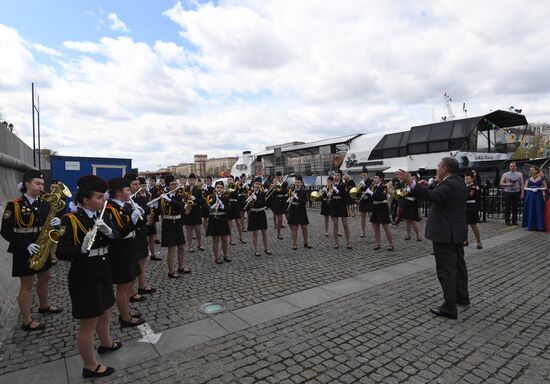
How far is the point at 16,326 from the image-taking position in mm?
4703

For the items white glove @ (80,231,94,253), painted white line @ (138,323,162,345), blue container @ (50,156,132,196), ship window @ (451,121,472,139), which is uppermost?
ship window @ (451,121,472,139)

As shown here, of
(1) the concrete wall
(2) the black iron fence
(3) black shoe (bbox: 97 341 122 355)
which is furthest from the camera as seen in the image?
(2) the black iron fence

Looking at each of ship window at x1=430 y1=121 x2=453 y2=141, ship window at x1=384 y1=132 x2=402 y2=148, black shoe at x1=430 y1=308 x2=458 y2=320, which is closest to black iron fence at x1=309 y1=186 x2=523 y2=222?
ship window at x1=430 y1=121 x2=453 y2=141

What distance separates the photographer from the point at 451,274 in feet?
15.6

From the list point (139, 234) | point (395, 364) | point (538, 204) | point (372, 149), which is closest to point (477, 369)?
point (395, 364)

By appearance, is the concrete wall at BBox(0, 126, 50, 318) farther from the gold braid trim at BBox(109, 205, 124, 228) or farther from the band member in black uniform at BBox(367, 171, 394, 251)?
the band member in black uniform at BBox(367, 171, 394, 251)

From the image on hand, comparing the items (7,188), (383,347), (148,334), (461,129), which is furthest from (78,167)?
(461,129)

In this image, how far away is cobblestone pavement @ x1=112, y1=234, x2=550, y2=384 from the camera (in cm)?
337

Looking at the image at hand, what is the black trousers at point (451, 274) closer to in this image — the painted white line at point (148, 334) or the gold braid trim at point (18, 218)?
the painted white line at point (148, 334)

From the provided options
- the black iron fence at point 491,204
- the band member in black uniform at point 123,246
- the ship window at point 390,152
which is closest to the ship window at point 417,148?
the ship window at point 390,152

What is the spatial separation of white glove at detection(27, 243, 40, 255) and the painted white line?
5.77 feet

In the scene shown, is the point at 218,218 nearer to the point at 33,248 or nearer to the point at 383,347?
the point at 33,248

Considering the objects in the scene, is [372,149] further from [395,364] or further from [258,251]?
[395,364]

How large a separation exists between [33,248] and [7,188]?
23.3ft
